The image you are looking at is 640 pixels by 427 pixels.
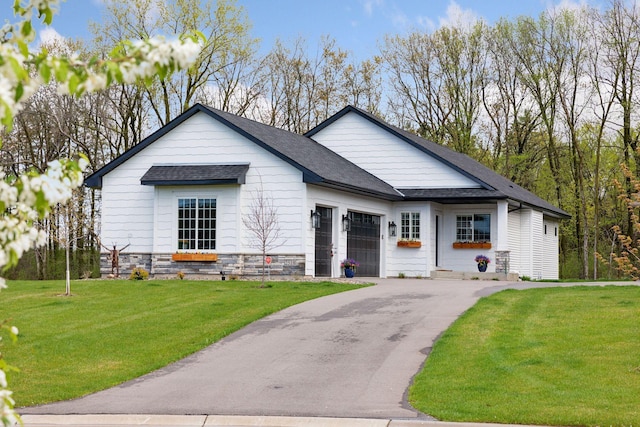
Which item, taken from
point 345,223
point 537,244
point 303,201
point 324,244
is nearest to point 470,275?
point 345,223

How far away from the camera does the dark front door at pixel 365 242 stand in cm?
2798

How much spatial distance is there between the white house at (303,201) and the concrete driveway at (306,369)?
6.36 meters

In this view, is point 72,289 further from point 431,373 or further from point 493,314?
point 431,373

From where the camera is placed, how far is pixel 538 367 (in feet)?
39.7

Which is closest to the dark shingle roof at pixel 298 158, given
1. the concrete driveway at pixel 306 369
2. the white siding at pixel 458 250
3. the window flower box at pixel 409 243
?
the window flower box at pixel 409 243

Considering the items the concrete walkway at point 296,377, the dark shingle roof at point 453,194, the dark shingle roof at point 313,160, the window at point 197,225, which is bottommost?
the concrete walkway at point 296,377

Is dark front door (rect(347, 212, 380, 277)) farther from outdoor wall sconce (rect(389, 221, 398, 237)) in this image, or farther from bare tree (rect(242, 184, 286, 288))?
bare tree (rect(242, 184, 286, 288))

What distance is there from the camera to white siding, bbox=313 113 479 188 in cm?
3031

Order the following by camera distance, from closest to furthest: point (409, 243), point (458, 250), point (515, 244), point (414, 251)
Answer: point (409, 243), point (414, 251), point (458, 250), point (515, 244)

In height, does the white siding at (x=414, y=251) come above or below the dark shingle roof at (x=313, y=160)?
below

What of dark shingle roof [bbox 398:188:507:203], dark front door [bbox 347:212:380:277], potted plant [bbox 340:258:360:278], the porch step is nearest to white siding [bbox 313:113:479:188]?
dark shingle roof [bbox 398:188:507:203]

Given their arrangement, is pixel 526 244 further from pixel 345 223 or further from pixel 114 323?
pixel 114 323

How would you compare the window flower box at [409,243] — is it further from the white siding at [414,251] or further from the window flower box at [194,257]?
the window flower box at [194,257]

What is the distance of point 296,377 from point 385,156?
19.4 m
